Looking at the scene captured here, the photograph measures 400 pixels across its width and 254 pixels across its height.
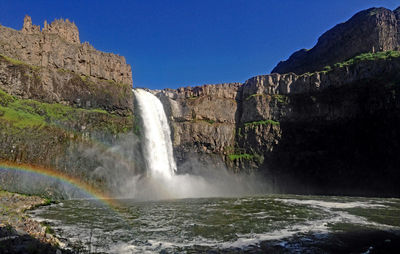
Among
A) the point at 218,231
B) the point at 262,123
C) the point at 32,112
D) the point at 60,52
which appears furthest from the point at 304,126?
the point at 60,52

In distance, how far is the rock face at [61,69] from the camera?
117ft

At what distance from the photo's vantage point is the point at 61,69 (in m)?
40.1

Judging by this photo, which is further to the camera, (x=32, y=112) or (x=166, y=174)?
(x=166, y=174)

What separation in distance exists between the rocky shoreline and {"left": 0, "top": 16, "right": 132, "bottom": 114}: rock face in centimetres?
1758

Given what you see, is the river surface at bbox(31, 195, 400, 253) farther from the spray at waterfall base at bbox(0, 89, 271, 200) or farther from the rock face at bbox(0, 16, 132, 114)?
the rock face at bbox(0, 16, 132, 114)

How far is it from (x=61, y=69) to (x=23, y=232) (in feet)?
113

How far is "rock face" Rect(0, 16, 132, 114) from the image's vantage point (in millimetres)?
35562

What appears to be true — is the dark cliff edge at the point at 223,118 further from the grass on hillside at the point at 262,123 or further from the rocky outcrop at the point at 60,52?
the grass on hillside at the point at 262,123

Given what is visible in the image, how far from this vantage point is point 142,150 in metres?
39.3

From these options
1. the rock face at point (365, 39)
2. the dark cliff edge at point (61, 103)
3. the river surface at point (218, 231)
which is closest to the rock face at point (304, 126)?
the dark cliff edge at point (61, 103)

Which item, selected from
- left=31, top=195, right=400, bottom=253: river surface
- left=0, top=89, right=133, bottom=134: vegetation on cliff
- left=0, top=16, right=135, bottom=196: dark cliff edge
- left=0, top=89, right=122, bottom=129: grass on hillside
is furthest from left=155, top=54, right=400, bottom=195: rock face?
left=31, top=195, right=400, bottom=253: river surface

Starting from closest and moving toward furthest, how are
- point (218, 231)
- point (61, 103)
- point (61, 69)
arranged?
point (218, 231), point (61, 103), point (61, 69)

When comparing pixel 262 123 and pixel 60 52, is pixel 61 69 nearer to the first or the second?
pixel 60 52

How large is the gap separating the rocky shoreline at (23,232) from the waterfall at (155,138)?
1743cm
